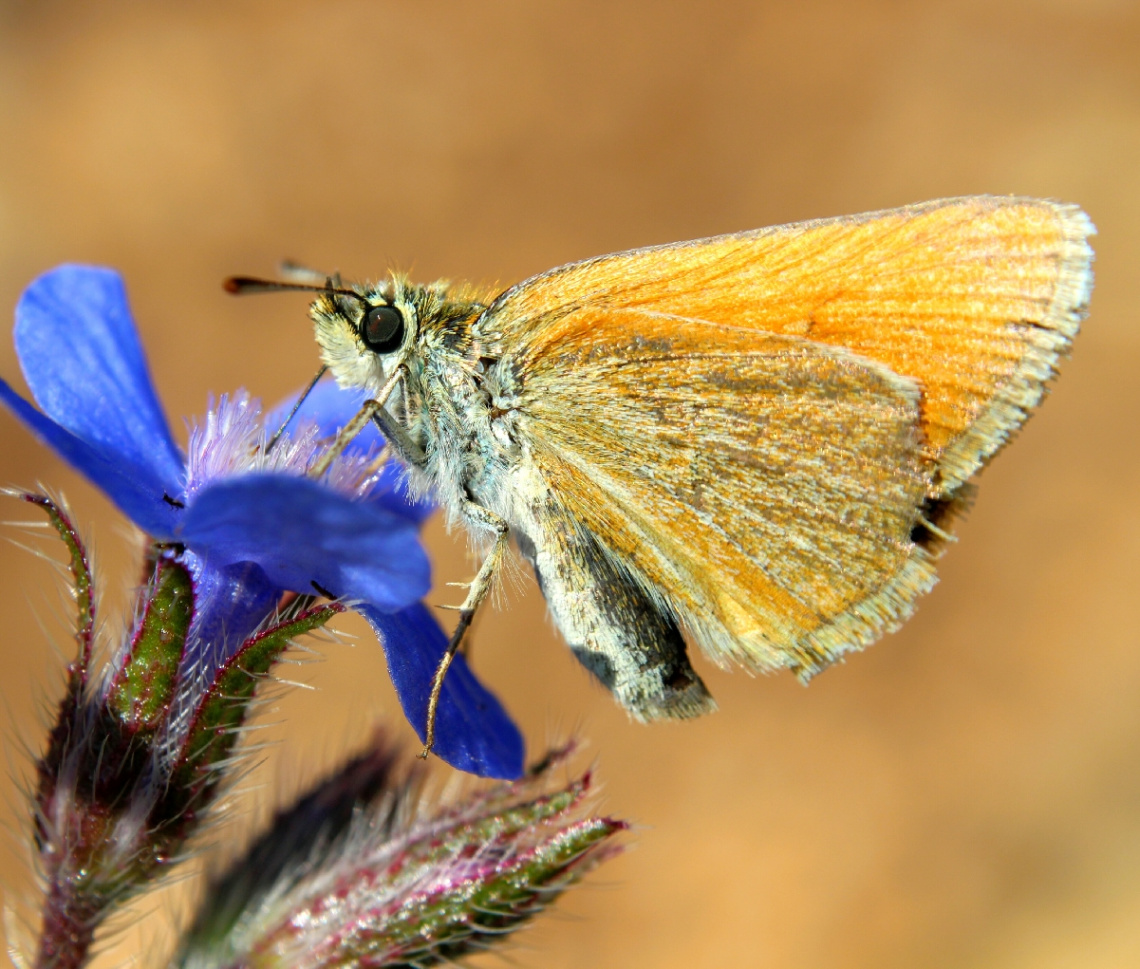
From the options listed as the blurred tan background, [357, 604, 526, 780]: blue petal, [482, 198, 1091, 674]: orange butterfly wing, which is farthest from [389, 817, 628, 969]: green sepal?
the blurred tan background

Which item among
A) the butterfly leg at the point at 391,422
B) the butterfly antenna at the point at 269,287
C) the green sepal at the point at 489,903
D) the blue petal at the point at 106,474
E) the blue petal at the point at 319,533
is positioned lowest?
the green sepal at the point at 489,903

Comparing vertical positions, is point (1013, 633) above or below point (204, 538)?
above

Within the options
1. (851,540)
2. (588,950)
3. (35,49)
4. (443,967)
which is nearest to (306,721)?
(588,950)

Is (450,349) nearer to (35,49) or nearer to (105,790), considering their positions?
(105,790)

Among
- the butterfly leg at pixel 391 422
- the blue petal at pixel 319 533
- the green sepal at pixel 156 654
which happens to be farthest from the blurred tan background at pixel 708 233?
the blue petal at pixel 319 533

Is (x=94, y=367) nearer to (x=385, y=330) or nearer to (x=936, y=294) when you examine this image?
(x=385, y=330)

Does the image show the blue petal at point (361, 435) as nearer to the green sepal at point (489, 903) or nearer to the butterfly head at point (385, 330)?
the butterfly head at point (385, 330)

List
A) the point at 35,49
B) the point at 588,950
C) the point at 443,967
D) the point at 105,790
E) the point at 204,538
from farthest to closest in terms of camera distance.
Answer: the point at 35,49, the point at 588,950, the point at 443,967, the point at 105,790, the point at 204,538
